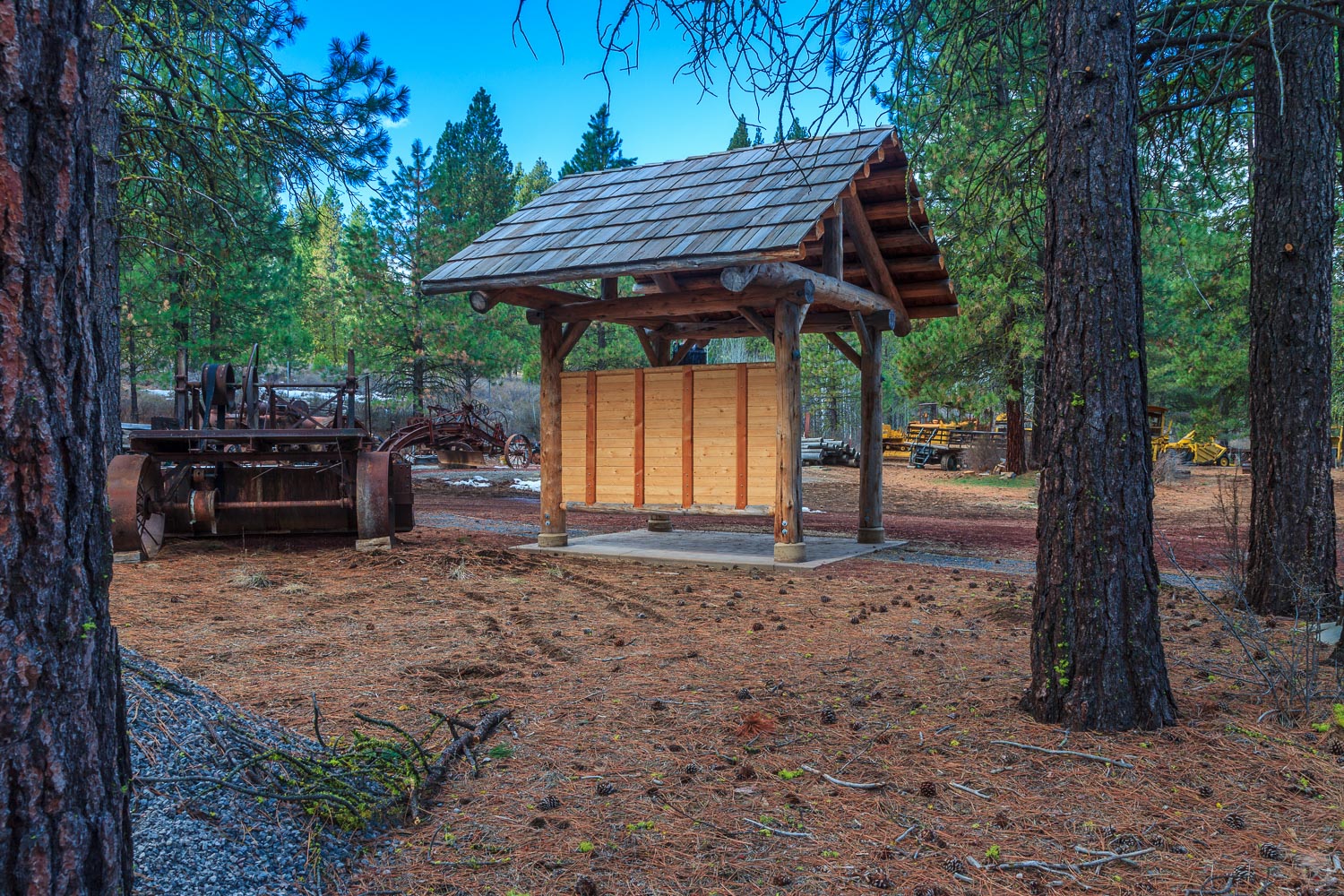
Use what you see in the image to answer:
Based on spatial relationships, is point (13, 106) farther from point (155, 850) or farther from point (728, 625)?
point (728, 625)

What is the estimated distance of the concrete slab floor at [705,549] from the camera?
30.1ft

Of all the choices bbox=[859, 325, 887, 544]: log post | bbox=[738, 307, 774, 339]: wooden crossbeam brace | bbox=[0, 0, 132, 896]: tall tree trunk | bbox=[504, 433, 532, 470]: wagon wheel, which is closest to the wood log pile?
bbox=[504, 433, 532, 470]: wagon wheel

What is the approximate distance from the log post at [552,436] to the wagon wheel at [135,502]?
3984 millimetres

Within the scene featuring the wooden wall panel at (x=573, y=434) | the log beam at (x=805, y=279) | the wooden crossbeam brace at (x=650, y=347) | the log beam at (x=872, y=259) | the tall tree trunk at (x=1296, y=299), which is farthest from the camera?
the wooden crossbeam brace at (x=650, y=347)

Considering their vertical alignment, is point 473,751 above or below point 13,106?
below

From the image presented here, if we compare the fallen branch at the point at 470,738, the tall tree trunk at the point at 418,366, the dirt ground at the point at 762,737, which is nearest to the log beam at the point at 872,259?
the dirt ground at the point at 762,737

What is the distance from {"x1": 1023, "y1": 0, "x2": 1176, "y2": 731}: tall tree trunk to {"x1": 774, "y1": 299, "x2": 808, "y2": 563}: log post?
509 centimetres

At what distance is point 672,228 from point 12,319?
7.65m

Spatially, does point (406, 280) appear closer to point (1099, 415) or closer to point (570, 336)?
point (570, 336)

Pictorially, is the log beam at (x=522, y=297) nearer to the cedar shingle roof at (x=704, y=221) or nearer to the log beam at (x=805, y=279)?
the cedar shingle roof at (x=704, y=221)

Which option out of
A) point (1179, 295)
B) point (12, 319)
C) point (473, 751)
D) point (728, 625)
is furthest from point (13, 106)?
point (1179, 295)

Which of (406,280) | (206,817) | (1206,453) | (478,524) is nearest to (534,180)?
(406,280)

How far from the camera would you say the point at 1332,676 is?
4.48 meters

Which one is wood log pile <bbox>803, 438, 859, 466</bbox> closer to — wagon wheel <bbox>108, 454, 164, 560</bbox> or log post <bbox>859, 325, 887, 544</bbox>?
log post <bbox>859, 325, 887, 544</bbox>
